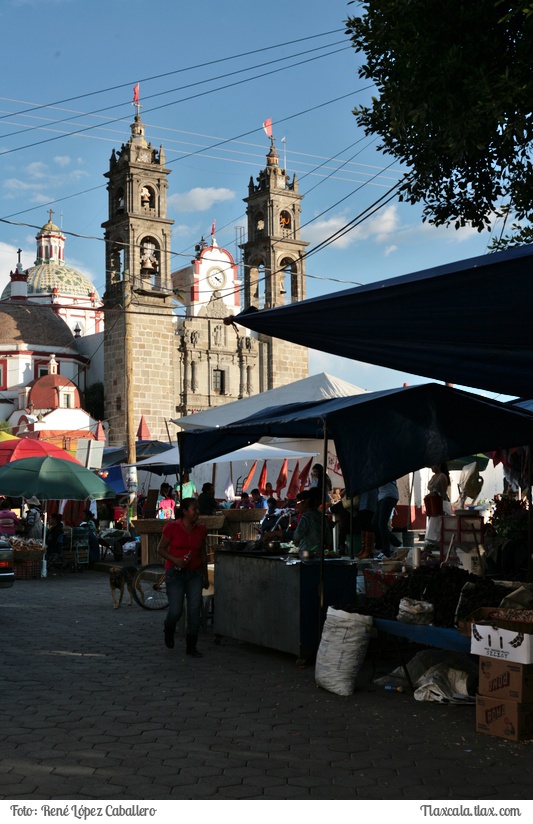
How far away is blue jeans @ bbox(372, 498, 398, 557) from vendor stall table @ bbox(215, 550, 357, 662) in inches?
174

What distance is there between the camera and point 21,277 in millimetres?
82938

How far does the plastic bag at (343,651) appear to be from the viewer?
734cm

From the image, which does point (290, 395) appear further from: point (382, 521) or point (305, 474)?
point (305, 474)

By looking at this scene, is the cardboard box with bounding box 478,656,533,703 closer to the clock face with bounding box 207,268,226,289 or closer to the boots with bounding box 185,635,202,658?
the boots with bounding box 185,635,202,658

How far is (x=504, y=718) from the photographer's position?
5988mm

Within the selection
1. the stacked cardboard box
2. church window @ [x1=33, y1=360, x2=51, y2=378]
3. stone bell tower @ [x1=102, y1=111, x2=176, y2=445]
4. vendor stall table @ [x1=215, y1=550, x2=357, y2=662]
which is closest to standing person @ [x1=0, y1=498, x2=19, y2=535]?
vendor stall table @ [x1=215, y1=550, x2=357, y2=662]

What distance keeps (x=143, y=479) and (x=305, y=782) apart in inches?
1206

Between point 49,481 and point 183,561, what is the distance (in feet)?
29.7

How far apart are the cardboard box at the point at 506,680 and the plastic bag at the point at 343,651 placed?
1.33 meters

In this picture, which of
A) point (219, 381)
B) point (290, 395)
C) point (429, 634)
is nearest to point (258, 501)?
point (290, 395)

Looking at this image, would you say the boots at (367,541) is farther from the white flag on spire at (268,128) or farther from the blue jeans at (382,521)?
the white flag on spire at (268,128)

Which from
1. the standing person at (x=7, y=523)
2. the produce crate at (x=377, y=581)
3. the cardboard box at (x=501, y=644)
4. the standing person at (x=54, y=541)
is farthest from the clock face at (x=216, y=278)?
the cardboard box at (x=501, y=644)

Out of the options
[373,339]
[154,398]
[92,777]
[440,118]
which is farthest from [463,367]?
[154,398]

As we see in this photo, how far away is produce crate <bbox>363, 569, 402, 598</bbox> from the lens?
882 centimetres
